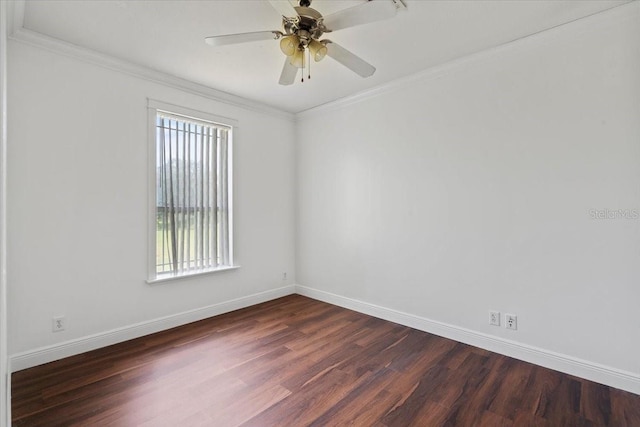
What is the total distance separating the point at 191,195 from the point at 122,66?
4.48 feet

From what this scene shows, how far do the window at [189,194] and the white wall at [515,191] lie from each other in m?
1.57

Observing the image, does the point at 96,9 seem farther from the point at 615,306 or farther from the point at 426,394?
the point at 615,306

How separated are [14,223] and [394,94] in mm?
3604

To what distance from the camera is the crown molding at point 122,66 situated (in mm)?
2424

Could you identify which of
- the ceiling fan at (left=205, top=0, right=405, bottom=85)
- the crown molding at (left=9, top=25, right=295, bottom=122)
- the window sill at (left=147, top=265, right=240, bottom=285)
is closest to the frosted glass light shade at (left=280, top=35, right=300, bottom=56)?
the ceiling fan at (left=205, top=0, right=405, bottom=85)

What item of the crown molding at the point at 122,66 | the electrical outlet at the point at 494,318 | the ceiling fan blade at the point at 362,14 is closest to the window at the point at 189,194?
the crown molding at the point at 122,66

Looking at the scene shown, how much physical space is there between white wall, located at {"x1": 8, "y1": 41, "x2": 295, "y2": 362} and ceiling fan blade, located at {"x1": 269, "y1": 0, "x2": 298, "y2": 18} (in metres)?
1.91

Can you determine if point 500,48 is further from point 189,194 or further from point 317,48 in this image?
point 189,194

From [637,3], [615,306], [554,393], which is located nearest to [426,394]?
[554,393]

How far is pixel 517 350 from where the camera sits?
2631 millimetres

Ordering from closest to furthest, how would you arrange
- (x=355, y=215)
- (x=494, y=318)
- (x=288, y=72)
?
(x=288, y=72) < (x=494, y=318) < (x=355, y=215)

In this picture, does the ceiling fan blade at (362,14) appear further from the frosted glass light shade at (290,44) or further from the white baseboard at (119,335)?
the white baseboard at (119,335)

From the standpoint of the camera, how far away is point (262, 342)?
9.68 feet

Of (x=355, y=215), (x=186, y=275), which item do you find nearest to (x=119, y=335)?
(x=186, y=275)
